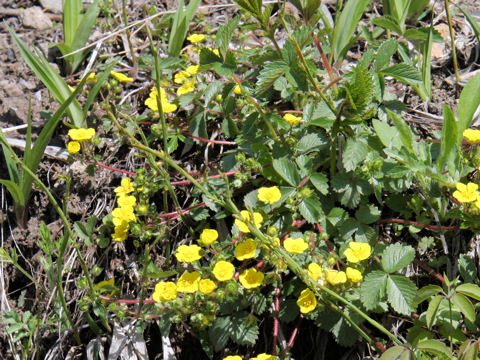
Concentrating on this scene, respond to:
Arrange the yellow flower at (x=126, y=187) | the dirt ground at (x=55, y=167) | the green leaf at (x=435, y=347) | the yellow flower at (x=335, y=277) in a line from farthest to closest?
the dirt ground at (x=55, y=167) < the yellow flower at (x=126, y=187) < the yellow flower at (x=335, y=277) < the green leaf at (x=435, y=347)

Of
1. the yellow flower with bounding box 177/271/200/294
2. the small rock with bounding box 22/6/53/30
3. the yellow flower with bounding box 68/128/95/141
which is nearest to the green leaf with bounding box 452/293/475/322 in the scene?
the yellow flower with bounding box 177/271/200/294

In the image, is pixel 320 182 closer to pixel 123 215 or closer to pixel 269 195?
pixel 269 195

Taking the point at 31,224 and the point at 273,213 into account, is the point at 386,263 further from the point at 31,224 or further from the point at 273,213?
the point at 31,224

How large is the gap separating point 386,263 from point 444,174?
1.63ft

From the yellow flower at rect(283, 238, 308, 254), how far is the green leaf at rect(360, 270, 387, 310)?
0.26 meters

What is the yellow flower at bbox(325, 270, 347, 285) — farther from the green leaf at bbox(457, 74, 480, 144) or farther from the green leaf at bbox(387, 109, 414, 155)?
the green leaf at bbox(457, 74, 480, 144)

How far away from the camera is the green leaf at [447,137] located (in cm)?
203

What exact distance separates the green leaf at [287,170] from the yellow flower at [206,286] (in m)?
0.52

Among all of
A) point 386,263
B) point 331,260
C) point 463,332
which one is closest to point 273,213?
point 331,260

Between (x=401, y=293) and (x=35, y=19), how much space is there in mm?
2896

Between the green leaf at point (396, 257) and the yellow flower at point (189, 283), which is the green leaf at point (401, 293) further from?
the yellow flower at point (189, 283)

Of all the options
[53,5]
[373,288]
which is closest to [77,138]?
[373,288]

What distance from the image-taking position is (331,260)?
74.9 inches

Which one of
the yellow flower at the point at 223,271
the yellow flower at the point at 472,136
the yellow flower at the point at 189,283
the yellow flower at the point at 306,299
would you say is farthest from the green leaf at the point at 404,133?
the yellow flower at the point at 189,283
